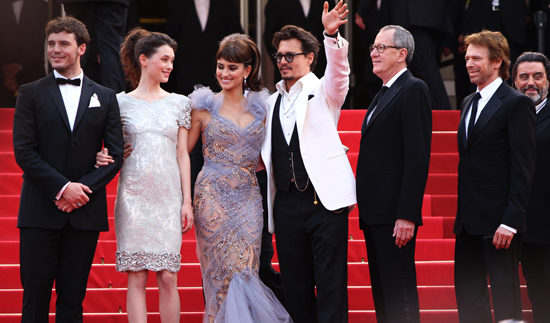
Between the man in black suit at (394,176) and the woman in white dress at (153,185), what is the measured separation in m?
1.13

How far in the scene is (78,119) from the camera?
376cm

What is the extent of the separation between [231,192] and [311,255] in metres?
0.62

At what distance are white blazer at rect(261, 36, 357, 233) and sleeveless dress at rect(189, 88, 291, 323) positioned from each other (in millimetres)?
123

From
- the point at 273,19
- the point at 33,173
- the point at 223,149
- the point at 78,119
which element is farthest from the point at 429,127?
the point at 273,19

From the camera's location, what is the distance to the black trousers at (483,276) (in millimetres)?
3705

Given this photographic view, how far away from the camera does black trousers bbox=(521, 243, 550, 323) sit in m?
4.35

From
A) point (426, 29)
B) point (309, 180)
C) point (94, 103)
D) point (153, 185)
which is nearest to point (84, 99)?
point (94, 103)

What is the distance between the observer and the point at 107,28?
20.9 feet

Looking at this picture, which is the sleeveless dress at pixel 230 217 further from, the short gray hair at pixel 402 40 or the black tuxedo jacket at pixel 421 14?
the black tuxedo jacket at pixel 421 14

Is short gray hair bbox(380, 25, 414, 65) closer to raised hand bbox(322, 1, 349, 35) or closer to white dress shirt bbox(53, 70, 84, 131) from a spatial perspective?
raised hand bbox(322, 1, 349, 35)

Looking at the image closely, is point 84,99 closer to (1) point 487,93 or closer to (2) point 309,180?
(2) point 309,180

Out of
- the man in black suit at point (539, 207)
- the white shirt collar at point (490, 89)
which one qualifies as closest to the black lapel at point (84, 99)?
the white shirt collar at point (490, 89)

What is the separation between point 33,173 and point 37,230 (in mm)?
323

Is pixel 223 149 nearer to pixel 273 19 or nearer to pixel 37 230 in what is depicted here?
pixel 37 230
